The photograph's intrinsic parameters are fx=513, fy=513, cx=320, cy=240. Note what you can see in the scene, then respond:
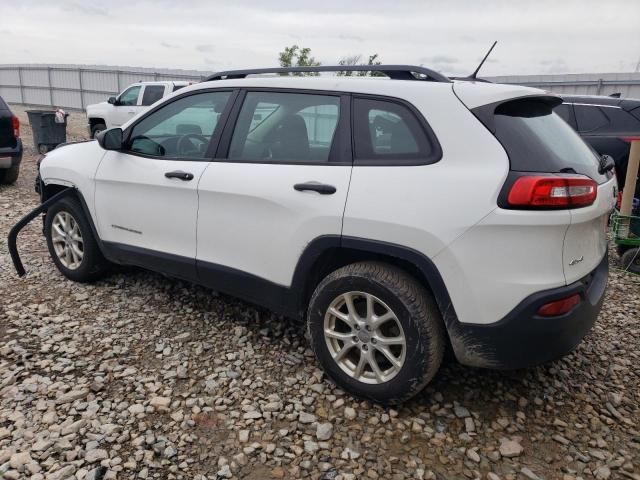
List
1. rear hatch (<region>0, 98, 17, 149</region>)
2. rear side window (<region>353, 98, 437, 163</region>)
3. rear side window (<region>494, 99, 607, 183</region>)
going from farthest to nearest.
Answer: rear hatch (<region>0, 98, 17, 149</region>) → rear side window (<region>353, 98, 437, 163</region>) → rear side window (<region>494, 99, 607, 183</region>)

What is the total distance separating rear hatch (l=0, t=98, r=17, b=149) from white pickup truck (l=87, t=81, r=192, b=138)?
5919 millimetres

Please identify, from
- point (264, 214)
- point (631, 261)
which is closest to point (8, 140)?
point (264, 214)

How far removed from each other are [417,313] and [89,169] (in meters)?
2.87

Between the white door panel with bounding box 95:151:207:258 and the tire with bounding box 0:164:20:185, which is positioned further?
the tire with bounding box 0:164:20:185

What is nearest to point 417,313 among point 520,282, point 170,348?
point 520,282

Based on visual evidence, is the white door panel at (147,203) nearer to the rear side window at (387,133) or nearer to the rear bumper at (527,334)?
the rear side window at (387,133)

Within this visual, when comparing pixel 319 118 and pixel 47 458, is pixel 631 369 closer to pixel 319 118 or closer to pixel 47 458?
pixel 319 118

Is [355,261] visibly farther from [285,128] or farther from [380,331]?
[285,128]

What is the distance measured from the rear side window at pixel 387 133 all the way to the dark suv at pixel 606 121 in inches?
193

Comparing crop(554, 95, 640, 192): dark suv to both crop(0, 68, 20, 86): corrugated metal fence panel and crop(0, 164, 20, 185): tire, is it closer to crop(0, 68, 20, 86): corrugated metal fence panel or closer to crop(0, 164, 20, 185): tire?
crop(0, 164, 20, 185): tire

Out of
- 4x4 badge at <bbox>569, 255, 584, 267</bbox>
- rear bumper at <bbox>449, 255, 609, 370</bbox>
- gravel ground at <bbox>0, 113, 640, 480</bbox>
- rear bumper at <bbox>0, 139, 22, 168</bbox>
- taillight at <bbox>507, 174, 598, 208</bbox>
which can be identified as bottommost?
gravel ground at <bbox>0, 113, 640, 480</bbox>

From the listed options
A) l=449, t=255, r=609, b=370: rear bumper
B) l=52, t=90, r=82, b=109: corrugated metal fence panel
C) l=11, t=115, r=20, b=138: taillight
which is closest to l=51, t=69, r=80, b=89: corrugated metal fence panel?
l=52, t=90, r=82, b=109: corrugated metal fence panel

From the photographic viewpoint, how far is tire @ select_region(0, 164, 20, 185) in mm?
8156

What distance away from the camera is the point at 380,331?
273cm
